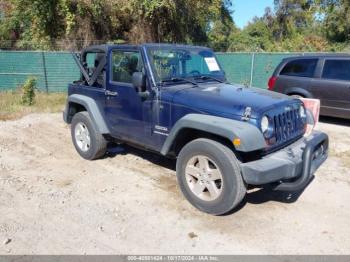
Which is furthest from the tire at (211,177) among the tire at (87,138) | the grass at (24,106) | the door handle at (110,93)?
the grass at (24,106)

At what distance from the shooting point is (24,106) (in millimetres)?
10500

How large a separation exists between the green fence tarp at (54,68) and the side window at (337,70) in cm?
468

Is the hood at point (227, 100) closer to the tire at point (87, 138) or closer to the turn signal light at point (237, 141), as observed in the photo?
the turn signal light at point (237, 141)

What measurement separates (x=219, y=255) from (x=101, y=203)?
171 cm

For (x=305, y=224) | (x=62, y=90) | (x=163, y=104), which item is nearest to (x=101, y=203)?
(x=163, y=104)

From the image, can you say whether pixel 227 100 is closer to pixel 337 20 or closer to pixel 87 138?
pixel 87 138

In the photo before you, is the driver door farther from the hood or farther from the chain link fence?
the chain link fence

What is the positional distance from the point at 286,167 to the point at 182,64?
6.92 ft

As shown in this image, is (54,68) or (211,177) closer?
(211,177)

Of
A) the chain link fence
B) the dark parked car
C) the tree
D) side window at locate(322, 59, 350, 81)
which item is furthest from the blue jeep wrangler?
the tree

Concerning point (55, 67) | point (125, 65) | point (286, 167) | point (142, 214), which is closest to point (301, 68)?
point (125, 65)

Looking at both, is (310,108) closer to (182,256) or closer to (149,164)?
(149,164)

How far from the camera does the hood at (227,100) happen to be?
3924mm

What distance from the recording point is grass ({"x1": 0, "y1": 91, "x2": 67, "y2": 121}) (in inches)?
376
